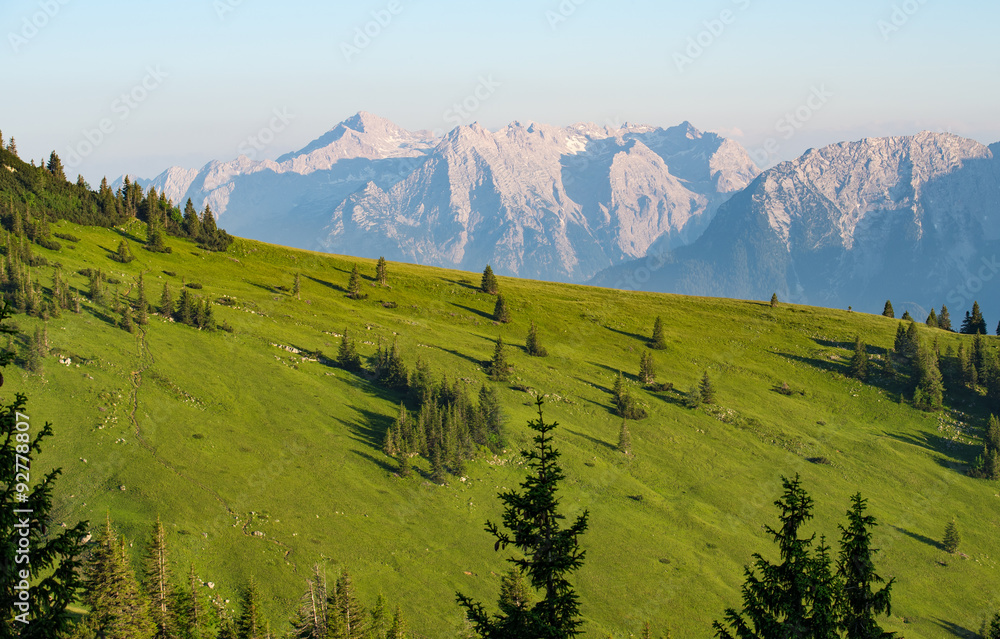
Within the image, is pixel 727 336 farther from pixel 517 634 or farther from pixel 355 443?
pixel 517 634

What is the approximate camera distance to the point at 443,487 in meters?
93.2

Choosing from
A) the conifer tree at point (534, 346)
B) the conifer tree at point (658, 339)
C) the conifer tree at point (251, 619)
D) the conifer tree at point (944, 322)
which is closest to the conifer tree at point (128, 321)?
the conifer tree at point (534, 346)

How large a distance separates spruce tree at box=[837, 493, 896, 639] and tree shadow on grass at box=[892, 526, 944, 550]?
9466 cm

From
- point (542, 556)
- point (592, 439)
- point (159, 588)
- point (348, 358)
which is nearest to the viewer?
point (542, 556)

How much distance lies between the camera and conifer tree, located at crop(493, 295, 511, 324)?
152 meters

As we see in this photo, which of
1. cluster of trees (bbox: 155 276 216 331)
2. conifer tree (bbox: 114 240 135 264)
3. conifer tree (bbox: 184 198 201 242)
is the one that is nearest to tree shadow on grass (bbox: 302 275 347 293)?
conifer tree (bbox: 184 198 201 242)

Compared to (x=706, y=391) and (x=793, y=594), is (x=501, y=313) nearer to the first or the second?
(x=706, y=391)

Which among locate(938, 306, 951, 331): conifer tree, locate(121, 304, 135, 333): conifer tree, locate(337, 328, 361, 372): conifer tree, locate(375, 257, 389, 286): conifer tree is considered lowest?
locate(337, 328, 361, 372): conifer tree

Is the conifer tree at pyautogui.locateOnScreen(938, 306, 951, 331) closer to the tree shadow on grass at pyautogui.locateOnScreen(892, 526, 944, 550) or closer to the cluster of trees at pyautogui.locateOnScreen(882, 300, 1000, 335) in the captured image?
the cluster of trees at pyautogui.locateOnScreen(882, 300, 1000, 335)

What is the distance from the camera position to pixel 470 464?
9869 cm

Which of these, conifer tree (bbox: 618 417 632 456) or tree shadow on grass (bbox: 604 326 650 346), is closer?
conifer tree (bbox: 618 417 632 456)

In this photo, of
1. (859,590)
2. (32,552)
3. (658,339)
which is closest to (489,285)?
(658,339)

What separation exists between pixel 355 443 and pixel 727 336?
96127mm

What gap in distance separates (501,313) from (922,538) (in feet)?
284
